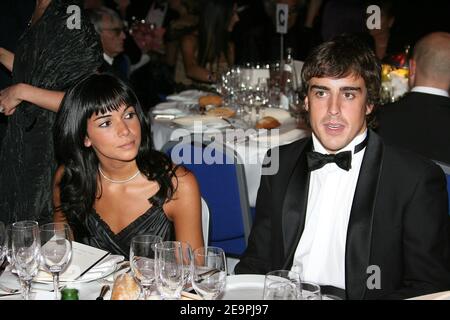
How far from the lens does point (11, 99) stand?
3.23m

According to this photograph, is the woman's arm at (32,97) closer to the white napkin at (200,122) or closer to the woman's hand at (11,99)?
the woman's hand at (11,99)

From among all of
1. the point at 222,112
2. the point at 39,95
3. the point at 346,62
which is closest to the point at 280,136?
the point at 222,112

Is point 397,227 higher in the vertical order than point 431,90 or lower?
lower

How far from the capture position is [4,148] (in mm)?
3562

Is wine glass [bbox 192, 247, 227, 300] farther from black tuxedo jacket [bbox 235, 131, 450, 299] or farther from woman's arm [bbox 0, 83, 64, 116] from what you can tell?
woman's arm [bbox 0, 83, 64, 116]

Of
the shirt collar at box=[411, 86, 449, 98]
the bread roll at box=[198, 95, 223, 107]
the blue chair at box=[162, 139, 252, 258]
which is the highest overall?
the shirt collar at box=[411, 86, 449, 98]

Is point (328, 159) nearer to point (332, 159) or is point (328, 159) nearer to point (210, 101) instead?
point (332, 159)

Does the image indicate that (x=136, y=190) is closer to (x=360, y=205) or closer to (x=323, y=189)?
(x=323, y=189)

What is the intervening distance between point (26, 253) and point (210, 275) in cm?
55

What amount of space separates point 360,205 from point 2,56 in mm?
2369

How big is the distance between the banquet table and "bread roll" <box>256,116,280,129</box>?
0.14 feet

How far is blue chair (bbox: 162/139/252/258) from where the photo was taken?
10.5ft

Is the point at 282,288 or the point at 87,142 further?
the point at 87,142

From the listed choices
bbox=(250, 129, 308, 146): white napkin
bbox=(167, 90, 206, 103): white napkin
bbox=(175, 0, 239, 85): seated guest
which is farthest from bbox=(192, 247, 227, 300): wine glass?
bbox=(175, 0, 239, 85): seated guest
